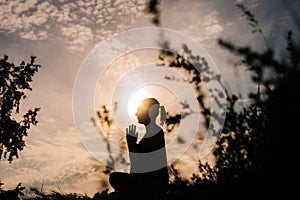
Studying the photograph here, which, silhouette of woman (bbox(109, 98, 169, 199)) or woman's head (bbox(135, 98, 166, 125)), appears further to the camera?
woman's head (bbox(135, 98, 166, 125))

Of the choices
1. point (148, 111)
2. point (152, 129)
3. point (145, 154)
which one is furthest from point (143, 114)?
point (145, 154)

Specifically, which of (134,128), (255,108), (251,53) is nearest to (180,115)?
(255,108)

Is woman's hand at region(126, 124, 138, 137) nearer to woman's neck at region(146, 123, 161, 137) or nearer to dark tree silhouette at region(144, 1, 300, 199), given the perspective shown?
woman's neck at region(146, 123, 161, 137)

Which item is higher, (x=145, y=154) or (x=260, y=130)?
(x=145, y=154)

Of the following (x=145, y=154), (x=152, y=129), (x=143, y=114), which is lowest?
(x=145, y=154)

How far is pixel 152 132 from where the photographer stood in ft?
18.6

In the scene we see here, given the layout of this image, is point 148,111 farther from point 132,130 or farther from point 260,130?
point 260,130

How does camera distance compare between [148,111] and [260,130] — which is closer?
[260,130]

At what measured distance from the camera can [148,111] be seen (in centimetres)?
582

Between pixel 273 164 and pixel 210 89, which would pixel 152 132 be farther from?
pixel 273 164

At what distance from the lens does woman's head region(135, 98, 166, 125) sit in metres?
5.71

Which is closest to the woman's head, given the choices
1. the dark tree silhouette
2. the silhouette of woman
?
the silhouette of woman

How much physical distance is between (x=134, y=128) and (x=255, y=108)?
3.19 meters

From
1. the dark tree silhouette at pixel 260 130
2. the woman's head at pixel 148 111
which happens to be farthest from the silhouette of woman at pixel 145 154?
the dark tree silhouette at pixel 260 130
